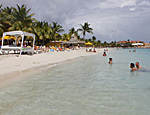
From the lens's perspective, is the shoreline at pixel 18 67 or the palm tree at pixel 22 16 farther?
the palm tree at pixel 22 16

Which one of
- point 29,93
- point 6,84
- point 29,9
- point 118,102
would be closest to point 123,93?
point 118,102

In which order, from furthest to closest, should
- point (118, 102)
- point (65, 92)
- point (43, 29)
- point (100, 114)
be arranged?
point (43, 29) < point (65, 92) < point (118, 102) < point (100, 114)

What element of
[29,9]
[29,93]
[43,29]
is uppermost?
[29,9]

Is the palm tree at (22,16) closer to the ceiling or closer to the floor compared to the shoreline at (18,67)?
closer to the ceiling

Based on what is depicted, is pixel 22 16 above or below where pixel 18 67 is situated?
above

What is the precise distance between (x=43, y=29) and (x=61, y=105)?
39661mm

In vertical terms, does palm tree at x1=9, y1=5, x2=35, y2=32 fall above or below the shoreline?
above

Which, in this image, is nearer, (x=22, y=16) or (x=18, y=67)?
(x=18, y=67)

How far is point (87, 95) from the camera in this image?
565 cm

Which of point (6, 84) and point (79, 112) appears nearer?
point (79, 112)

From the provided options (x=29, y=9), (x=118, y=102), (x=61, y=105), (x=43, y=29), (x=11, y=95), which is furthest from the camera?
(x=43, y=29)

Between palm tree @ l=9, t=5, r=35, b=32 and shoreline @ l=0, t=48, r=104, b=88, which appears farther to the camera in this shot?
palm tree @ l=9, t=5, r=35, b=32

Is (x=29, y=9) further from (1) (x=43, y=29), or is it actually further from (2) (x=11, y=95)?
(2) (x=11, y=95)

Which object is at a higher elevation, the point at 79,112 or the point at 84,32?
the point at 84,32
